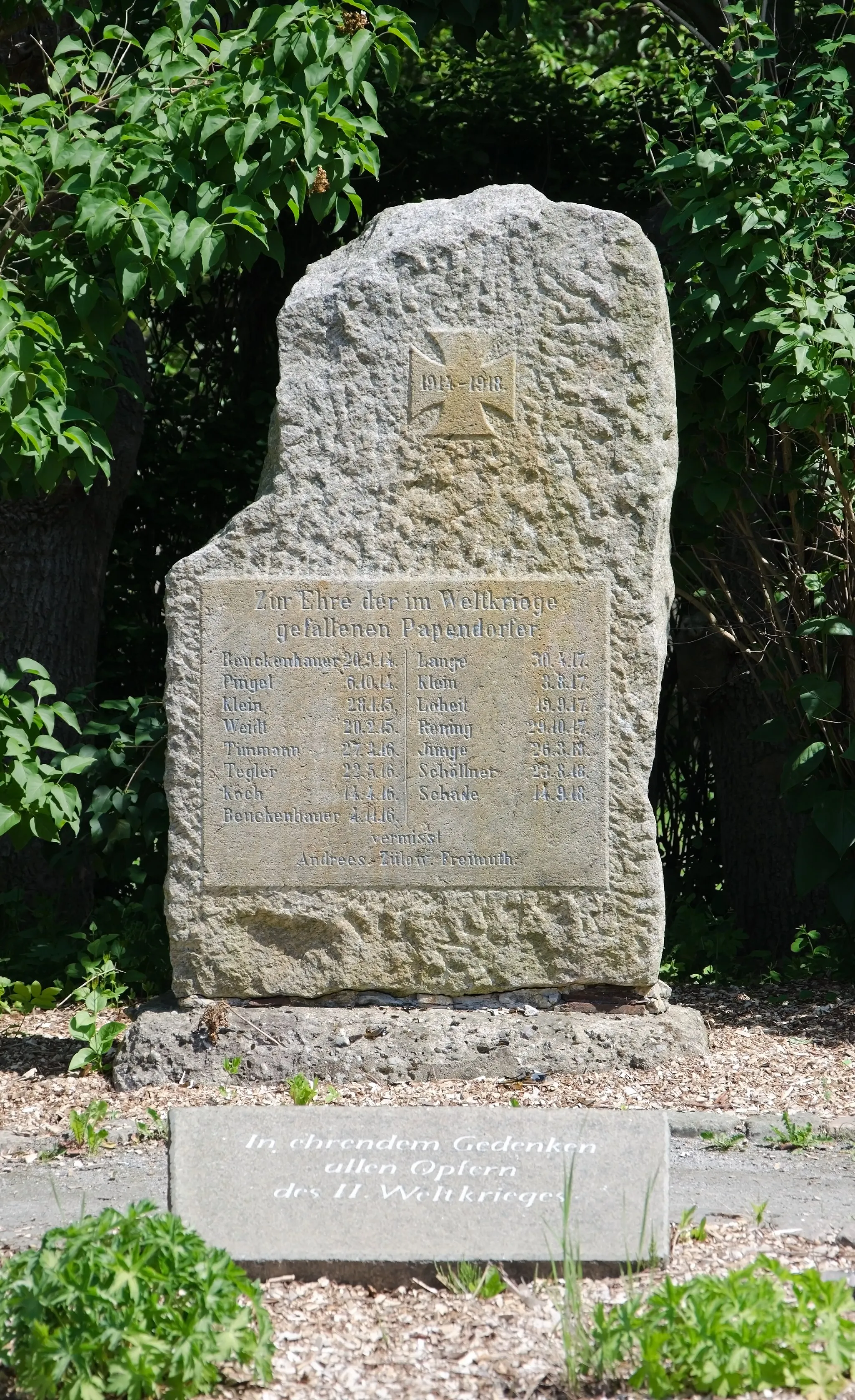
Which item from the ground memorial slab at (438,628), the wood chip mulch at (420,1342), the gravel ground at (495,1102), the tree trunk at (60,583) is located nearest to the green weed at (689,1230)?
the gravel ground at (495,1102)

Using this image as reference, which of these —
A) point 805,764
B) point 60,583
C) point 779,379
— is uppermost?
point 779,379

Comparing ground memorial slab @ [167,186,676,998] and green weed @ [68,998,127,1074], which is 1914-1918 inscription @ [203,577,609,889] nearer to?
ground memorial slab @ [167,186,676,998]

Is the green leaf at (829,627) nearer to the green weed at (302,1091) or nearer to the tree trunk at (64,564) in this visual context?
the green weed at (302,1091)

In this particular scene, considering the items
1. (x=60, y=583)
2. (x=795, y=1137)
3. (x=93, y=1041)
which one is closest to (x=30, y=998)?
(x=93, y=1041)

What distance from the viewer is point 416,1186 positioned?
266 centimetres

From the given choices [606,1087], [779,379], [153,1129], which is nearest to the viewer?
[153,1129]

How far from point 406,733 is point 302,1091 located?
1084 mm

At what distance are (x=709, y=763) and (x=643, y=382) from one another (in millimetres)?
3144

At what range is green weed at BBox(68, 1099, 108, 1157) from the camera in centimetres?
368

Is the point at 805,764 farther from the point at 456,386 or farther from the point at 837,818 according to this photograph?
the point at 456,386

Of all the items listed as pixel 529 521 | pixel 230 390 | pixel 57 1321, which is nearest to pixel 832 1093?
pixel 529 521

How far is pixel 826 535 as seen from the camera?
5.27 m

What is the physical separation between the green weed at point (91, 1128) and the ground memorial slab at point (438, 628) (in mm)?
578

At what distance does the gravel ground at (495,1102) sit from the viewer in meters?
2.39
